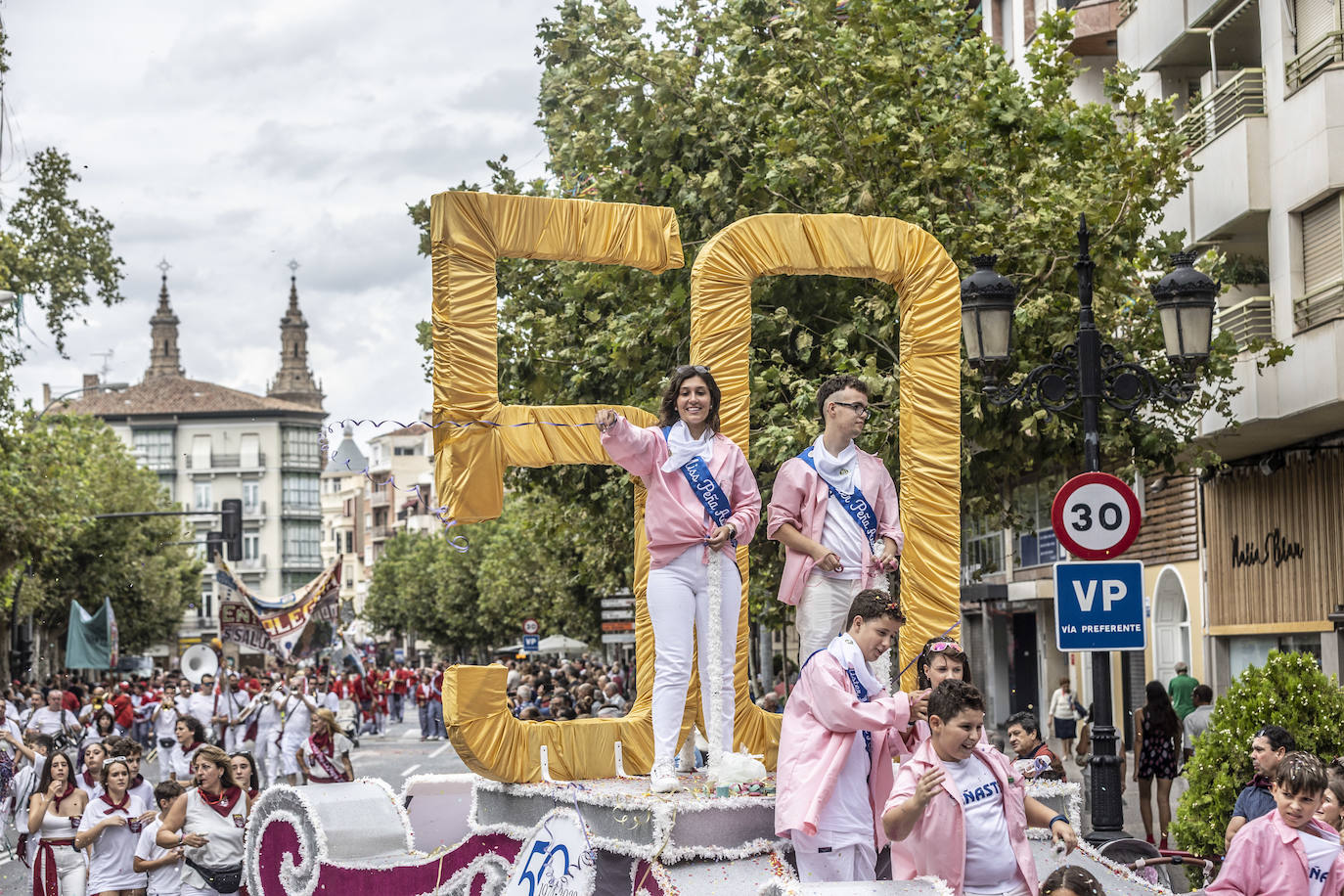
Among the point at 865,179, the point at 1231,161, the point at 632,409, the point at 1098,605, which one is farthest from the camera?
the point at 1231,161

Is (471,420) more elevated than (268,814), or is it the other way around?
(471,420)

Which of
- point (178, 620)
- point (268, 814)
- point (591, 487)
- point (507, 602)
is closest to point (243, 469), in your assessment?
point (178, 620)

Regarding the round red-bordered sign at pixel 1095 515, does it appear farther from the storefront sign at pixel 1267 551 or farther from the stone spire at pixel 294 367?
the stone spire at pixel 294 367

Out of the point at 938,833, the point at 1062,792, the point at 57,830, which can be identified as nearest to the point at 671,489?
the point at 1062,792

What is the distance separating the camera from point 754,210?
2052 cm

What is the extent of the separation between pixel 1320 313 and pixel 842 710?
16184 mm

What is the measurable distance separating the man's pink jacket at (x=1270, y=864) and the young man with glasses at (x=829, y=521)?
70.5 inches

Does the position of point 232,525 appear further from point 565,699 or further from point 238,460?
point 238,460

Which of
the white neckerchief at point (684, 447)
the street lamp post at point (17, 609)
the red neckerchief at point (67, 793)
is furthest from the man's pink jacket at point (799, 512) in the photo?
the street lamp post at point (17, 609)

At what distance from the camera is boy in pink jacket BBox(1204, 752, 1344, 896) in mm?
7578

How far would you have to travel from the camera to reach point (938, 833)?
653cm

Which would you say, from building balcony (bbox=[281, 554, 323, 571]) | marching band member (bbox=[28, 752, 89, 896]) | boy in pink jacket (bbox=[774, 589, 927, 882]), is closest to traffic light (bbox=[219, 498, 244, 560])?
marching band member (bbox=[28, 752, 89, 896])

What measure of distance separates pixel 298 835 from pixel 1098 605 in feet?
16.9

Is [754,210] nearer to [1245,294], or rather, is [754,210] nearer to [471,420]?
[1245,294]
